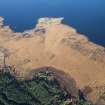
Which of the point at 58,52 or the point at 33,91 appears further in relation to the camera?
the point at 58,52

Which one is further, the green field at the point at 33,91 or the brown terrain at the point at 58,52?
the brown terrain at the point at 58,52

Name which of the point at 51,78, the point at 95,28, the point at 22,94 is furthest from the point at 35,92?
the point at 95,28

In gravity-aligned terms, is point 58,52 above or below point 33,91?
above

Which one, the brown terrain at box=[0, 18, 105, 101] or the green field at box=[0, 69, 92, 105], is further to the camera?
the brown terrain at box=[0, 18, 105, 101]

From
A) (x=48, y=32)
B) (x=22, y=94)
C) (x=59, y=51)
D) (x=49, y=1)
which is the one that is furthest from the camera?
(x=49, y=1)

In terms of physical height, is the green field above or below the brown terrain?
below

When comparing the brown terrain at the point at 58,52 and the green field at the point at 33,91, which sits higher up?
the brown terrain at the point at 58,52

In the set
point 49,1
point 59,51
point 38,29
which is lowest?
point 59,51

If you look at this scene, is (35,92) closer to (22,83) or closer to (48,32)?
(22,83)
